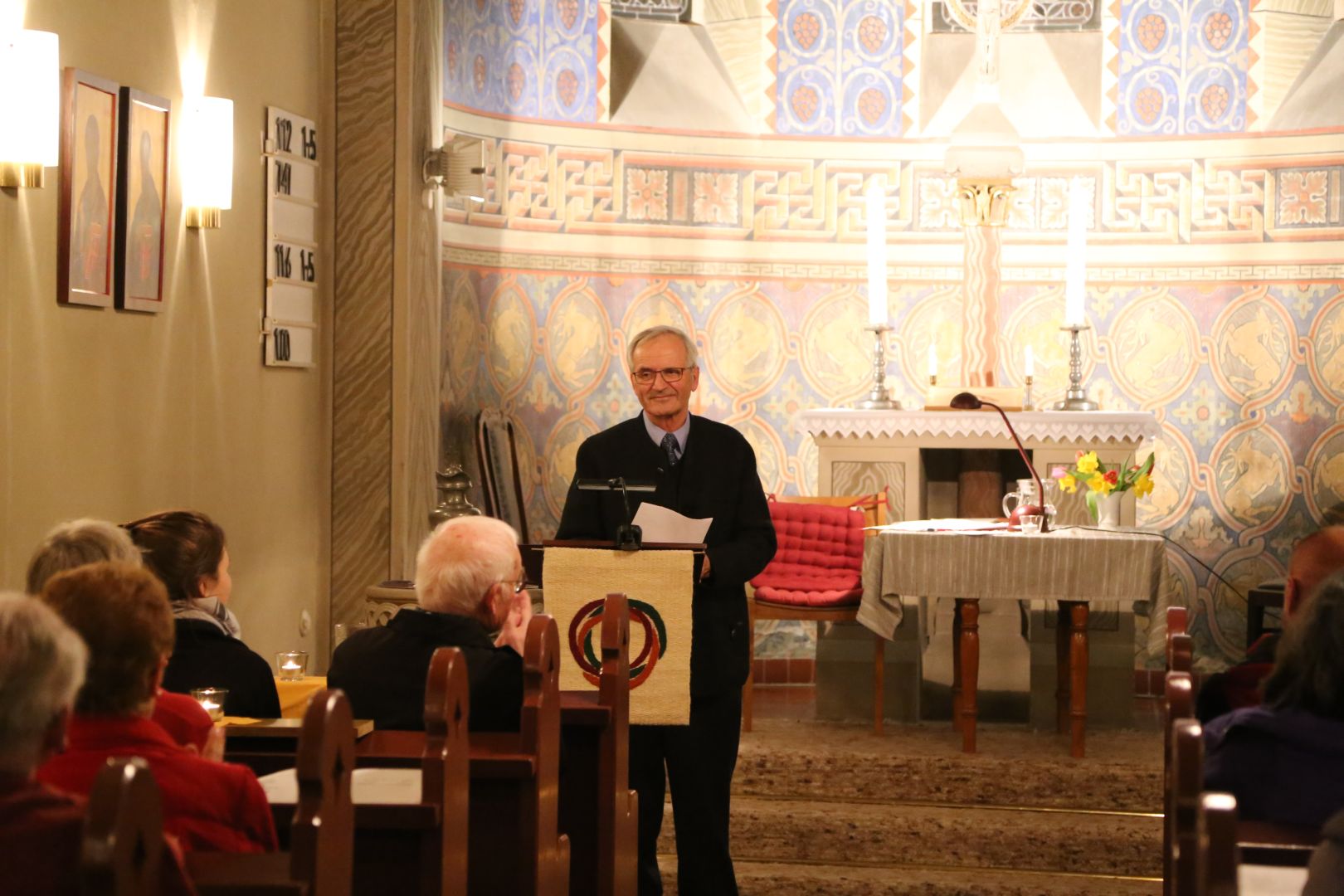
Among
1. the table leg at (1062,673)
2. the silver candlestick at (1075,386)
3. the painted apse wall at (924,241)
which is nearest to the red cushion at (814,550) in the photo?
the table leg at (1062,673)

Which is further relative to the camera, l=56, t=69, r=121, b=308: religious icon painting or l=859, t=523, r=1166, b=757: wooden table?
l=859, t=523, r=1166, b=757: wooden table

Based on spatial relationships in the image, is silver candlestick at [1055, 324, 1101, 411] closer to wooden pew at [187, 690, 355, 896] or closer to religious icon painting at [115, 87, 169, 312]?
religious icon painting at [115, 87, 169, 312]

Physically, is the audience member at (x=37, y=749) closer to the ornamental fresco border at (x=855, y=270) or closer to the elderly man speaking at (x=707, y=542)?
the elderly man speaking at (x=707, y=542)

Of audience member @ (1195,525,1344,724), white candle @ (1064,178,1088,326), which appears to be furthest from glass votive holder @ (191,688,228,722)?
white candle @ (1064,178,1088,326)

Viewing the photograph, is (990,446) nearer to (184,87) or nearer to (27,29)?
(184,87)

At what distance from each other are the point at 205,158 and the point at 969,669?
315cm

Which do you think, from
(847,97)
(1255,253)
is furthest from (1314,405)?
(847,97)

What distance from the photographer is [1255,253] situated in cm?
835

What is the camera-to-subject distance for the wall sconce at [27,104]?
389cm

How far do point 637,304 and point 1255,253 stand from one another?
3159 millimetres

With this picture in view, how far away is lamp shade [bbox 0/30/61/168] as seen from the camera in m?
3.89

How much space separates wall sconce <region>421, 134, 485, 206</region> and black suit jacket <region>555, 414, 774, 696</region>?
3035 millimetres

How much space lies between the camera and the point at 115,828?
1471mm

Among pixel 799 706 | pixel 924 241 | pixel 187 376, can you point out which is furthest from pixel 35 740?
pixel 924 241
